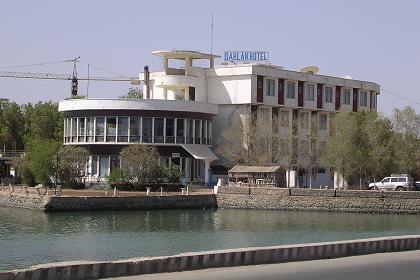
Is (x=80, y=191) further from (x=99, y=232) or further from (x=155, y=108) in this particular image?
(x=99, y=232)

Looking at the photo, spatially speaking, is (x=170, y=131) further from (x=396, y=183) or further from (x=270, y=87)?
(x=396, y=183)

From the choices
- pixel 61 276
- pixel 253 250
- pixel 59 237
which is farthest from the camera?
pixel 59 237

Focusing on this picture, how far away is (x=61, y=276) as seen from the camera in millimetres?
18000

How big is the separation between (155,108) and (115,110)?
424 cm

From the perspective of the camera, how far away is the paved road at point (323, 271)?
64.4 feet

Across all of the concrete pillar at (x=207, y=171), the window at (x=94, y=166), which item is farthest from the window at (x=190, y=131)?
the window at (x=94, y=166)

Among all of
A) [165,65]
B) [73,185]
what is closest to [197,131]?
[165,65]

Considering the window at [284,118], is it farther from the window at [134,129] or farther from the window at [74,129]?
the window at [74,129]

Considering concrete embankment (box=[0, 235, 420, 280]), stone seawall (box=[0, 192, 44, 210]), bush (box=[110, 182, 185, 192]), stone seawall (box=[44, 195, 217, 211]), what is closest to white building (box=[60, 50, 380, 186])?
bush (box=[110, 182, 185, 192])

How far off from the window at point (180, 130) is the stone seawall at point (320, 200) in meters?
12.3

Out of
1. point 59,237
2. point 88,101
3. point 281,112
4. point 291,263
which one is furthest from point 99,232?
point 281,112

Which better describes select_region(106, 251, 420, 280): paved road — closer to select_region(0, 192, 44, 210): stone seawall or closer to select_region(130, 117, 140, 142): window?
select_region(0, 192, 44, 210): stone seawall

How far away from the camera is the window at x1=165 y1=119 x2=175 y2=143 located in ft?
→ 265

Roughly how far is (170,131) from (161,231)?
115 feet
